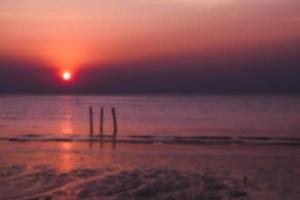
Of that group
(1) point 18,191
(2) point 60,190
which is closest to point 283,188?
(2) point 60,190

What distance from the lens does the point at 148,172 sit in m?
19.5

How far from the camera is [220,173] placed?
19.5 meters

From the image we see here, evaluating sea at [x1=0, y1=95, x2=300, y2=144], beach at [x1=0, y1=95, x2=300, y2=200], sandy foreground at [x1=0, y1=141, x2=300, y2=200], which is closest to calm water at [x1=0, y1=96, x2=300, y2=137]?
sea at [x1=0, y1=95, x2=300, y2=144]

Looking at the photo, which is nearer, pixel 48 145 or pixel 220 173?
pixel 220 173

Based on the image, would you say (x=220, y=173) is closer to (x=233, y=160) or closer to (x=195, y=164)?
(x=195, y=164)

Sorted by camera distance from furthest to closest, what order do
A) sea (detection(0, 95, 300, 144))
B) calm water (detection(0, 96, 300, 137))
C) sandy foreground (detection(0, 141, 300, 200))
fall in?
calm water (detection(0, 96, 300, 137)) < sea (detection(0, 95, 300, 144)) < sandy foreground (detection(0, 141, 300, 200))

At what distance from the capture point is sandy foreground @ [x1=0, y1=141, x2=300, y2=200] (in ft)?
50.2

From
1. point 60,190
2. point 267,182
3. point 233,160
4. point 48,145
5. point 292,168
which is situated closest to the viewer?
point 60,190

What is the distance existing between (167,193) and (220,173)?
4.88 meters

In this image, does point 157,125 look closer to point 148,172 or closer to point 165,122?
point 165,122

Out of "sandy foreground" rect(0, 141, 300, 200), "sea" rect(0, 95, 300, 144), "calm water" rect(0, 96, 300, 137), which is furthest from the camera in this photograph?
"calm water" rect(0, 96, 300, 137)

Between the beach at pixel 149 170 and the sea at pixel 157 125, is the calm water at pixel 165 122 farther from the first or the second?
the beach at pixel 149 170

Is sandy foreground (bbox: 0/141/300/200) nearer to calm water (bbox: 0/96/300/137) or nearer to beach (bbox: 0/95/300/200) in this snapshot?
beach (bbox: 0/95/300/200)

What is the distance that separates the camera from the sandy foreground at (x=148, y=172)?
15.3m
